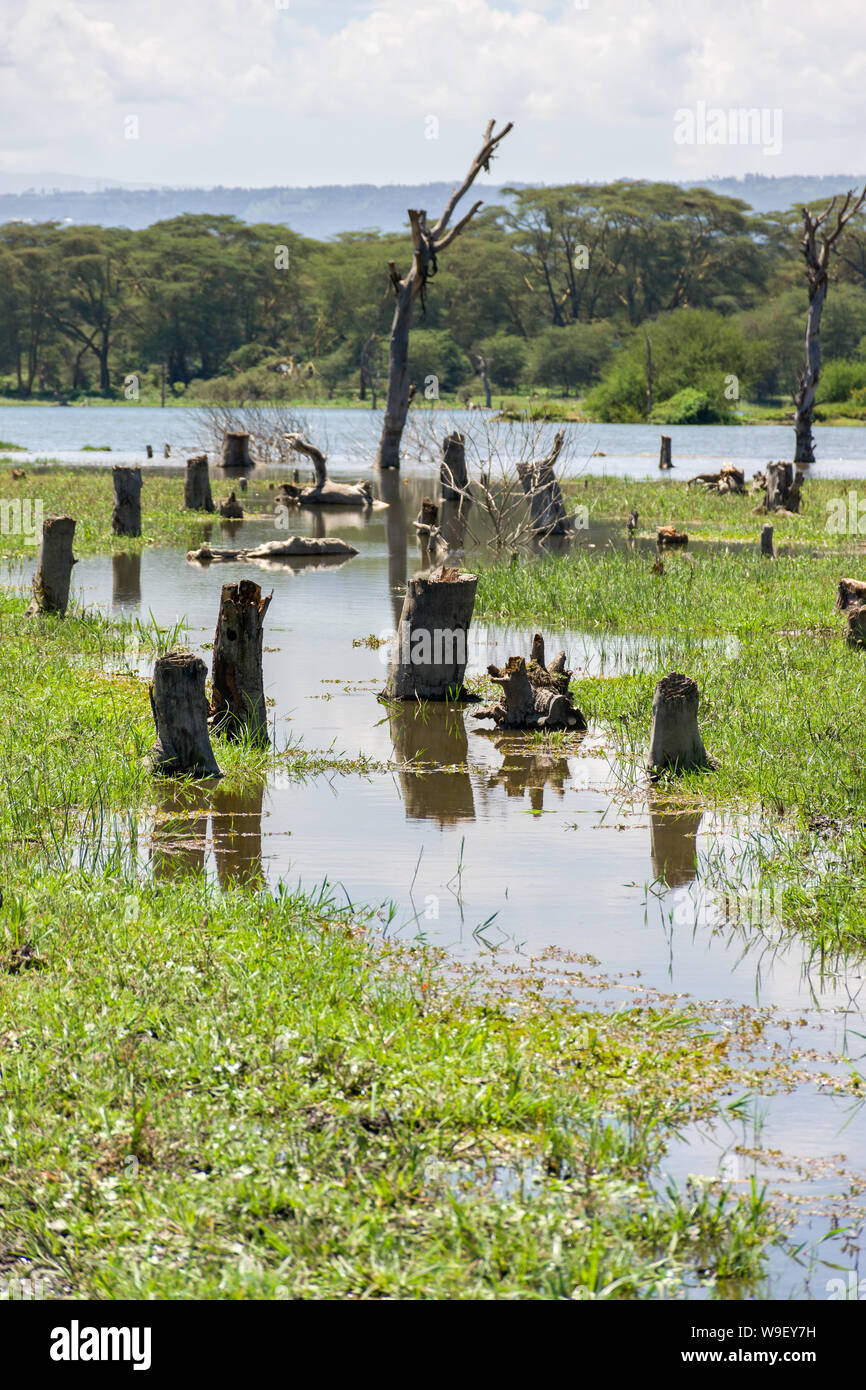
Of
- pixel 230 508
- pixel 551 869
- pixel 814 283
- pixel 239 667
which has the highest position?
pixel 814 283

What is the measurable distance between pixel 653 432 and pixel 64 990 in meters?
66.4

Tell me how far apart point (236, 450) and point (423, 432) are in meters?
5.24

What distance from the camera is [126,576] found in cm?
1867

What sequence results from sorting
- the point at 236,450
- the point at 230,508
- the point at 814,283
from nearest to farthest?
the point at 230,508 < the point at 814,283 < the point at 236,450

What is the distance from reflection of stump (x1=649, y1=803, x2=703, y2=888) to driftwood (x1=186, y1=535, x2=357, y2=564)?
508 inches

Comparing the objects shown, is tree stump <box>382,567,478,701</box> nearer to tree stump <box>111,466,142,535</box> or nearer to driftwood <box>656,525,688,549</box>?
driftwood <box>656,525,688,549</box>

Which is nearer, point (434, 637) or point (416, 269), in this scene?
point (434, 637)

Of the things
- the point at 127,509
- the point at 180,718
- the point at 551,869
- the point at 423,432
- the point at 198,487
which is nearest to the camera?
the point at 551,869

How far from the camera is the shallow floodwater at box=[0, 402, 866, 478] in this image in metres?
43.7

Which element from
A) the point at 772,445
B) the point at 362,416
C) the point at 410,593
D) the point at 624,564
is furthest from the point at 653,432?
the point at 410,593

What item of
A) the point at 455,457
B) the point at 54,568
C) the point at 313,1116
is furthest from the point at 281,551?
the point at 313,1116

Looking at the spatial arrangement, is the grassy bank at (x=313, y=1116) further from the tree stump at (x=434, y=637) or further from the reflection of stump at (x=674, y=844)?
the tree stump at (x=434, y=637)

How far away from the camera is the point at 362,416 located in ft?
282

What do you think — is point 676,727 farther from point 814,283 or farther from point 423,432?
point 423,432
